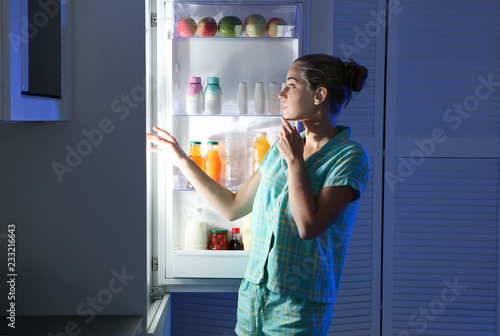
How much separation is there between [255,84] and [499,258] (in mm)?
1473

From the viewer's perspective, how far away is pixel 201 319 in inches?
102

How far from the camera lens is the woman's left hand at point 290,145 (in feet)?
5.57

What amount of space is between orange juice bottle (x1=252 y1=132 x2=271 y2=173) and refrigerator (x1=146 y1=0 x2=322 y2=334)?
8 cm

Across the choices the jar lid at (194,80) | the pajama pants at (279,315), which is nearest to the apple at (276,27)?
the jar lid at (194,80)

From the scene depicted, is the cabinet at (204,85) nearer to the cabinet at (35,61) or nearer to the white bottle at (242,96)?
the white bottle at (242,96)

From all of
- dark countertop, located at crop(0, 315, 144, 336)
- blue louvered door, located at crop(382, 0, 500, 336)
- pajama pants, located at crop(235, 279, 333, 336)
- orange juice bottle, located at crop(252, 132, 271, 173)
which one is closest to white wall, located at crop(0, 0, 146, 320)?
dark countertop, located at crop(0, 315, 144, 336)

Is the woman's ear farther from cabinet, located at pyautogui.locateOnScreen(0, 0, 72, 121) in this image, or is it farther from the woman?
cabinet, located at pyautogui.locateOnScreen(0, 0, 72, 121)

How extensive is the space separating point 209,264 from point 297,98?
2.92 feet

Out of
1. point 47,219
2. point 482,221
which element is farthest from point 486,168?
point 47,219

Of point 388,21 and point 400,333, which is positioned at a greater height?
point 388,21

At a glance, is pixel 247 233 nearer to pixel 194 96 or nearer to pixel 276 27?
pixel 194 96

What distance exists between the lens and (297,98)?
5.86 ft

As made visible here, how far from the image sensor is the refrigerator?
2.27 meters

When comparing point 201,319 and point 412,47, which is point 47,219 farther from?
point 412,47
